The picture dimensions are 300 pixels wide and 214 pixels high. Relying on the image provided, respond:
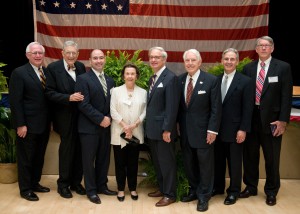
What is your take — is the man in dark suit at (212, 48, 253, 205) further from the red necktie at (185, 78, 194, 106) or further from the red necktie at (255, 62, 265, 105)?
the red necktie at (185, 78, 194, 106)

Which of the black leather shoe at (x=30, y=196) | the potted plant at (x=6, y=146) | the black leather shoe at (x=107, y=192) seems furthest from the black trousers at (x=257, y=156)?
the potted plant at (x=6, y=146)

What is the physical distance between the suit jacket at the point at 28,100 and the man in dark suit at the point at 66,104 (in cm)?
13

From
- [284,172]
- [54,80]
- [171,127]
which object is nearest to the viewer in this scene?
[171,127]

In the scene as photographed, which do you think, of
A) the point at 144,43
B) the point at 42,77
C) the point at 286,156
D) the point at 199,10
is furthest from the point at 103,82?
the point at 199,10

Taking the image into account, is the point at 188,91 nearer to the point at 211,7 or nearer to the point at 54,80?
the point at 54,80

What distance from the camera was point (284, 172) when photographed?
5426mm

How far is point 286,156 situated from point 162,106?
2214 millimetres

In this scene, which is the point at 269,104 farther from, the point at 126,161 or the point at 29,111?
the point at 29,111

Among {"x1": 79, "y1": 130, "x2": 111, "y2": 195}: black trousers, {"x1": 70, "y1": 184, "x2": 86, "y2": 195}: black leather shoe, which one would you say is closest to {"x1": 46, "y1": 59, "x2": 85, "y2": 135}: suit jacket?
{"x1": 79, "y1": 130, "x2": 111, "y2": 195}: black trousers

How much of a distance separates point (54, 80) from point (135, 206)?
5.41ft

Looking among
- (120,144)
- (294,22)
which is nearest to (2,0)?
(120,144)

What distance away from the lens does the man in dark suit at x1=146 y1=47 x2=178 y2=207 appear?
409cm

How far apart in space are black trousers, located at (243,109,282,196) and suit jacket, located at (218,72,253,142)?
0.72ft

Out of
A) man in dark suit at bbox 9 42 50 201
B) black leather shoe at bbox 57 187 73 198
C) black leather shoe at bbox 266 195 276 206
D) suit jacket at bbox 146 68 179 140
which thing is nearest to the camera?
suit jacket at bbox 146 68 179 140
